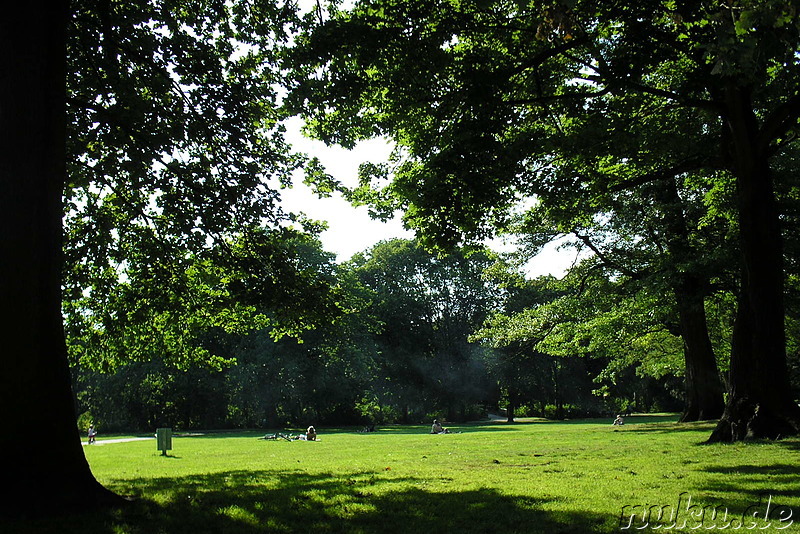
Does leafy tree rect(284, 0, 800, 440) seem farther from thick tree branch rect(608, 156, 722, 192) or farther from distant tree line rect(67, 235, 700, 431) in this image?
distant tree line rect(67, 235, 700, 431)

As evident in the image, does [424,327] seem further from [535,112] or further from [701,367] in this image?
[535,112]

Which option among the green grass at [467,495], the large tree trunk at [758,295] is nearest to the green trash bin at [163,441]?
the green grass at [467,495]

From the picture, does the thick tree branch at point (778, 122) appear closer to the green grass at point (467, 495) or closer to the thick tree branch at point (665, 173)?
the thick tree branch at point (665, 173)

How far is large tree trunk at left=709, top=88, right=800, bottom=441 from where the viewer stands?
44.1 ft

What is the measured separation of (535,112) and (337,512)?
1029 cm

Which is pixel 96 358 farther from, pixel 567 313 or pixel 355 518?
pixel 567 313

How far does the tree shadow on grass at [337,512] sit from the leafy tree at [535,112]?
23.2ft

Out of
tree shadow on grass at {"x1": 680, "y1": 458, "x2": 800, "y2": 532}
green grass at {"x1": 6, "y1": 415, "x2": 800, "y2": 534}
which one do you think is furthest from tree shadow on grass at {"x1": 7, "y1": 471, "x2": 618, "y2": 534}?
tree shadow on grass at {"x1": 680, "y1": 458, "x2": 800, "y2": 532}

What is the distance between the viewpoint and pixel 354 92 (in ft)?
39.5

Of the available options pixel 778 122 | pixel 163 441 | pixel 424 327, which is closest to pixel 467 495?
pixel 778 122

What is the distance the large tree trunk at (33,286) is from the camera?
6832 mm

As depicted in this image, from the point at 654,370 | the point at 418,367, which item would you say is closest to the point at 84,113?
the point at 654,370

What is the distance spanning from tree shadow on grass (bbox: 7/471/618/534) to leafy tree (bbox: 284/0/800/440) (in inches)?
279

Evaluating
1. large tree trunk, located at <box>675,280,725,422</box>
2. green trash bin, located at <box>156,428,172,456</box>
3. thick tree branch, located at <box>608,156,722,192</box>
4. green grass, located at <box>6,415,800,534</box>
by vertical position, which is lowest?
green trash bin, located at <box>156,428,172,456</box>
